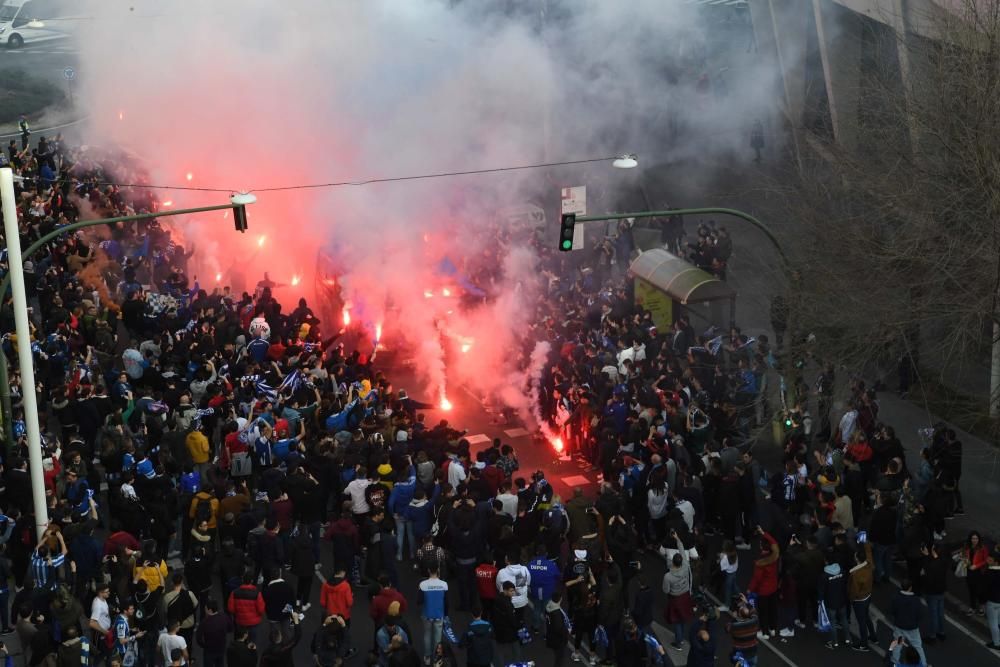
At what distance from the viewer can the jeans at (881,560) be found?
13820 mm

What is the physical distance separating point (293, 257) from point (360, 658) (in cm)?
1645

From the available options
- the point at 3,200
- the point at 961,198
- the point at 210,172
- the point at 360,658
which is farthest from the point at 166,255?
the point at 961,198

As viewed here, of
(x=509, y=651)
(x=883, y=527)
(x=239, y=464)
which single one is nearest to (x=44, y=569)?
(x=239, y=464)

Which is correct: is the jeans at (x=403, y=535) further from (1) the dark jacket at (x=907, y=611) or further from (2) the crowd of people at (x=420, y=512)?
(1) the dark jacket at (x=907, y=611)

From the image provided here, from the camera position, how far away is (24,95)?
45.0 metres

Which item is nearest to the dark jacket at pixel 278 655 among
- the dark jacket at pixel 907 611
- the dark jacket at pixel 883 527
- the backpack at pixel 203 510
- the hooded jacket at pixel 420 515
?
the backpack at pixel 203 510

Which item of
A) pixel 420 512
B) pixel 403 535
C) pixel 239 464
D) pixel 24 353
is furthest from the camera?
pixel 239 464

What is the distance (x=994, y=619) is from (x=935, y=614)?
0.55 m

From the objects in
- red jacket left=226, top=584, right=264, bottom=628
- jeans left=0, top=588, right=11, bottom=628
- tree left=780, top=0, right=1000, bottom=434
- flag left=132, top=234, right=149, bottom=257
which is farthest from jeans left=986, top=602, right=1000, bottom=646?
flag left=132, top=234, right=149, bottom=257

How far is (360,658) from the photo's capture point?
12680 mm

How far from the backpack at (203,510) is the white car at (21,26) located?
1548 inches

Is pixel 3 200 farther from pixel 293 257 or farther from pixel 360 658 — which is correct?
pixel 293 257

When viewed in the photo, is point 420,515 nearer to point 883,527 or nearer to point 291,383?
point 291,383

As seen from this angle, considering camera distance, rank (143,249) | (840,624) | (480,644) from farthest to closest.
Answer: (143,249)
(840,624)
(480,644)
